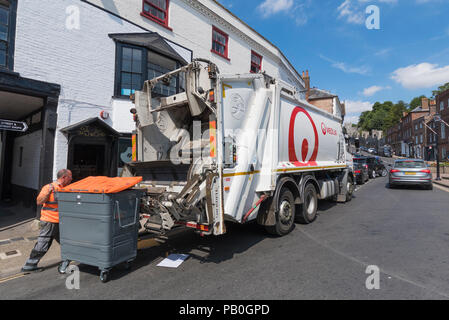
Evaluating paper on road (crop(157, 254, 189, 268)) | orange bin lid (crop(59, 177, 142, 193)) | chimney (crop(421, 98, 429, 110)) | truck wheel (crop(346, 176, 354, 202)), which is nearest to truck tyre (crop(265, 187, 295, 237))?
paper on road (crop(157, 254, 189, 268))

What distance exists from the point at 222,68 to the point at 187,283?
10.8 m

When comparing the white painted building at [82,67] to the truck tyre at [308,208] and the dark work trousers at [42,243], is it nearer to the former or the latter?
the dark work trousers at [42,243]

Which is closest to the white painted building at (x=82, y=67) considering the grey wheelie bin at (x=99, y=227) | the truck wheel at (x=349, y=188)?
the grey wheelie bin at (x=99, y=227)

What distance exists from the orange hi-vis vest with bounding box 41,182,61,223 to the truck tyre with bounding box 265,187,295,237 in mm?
3736

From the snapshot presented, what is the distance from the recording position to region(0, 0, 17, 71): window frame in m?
6.18

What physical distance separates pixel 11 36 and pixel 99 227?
6115mm

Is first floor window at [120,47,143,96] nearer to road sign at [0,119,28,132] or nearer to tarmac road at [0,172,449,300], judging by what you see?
road sign at [0,119,28,132]

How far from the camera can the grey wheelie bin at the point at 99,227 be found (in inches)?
128

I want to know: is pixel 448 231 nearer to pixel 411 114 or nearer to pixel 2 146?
pixel 2 146

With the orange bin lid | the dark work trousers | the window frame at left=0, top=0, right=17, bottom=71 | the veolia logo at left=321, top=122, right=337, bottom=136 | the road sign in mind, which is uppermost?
the window frame at left=0, top=0, right=17, bottom=71

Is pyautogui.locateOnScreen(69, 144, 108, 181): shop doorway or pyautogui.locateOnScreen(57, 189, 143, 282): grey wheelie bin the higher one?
pyautogui.locateOnScreen(69, 144, 108, 181): shop doorway

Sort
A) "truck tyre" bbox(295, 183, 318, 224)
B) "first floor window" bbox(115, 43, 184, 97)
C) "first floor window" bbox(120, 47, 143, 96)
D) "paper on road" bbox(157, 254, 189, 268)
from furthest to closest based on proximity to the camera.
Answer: "first floor window" bbox(120, 47, 143, 96), "first floor window" bbox(115, 43, 184, 97), "truck tyre" bbox(295, 183, 318, 224), "paper on road" bbox(157, 254, 189, 268)

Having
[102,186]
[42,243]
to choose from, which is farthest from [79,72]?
[102,186]

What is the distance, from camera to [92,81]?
7719 mm
